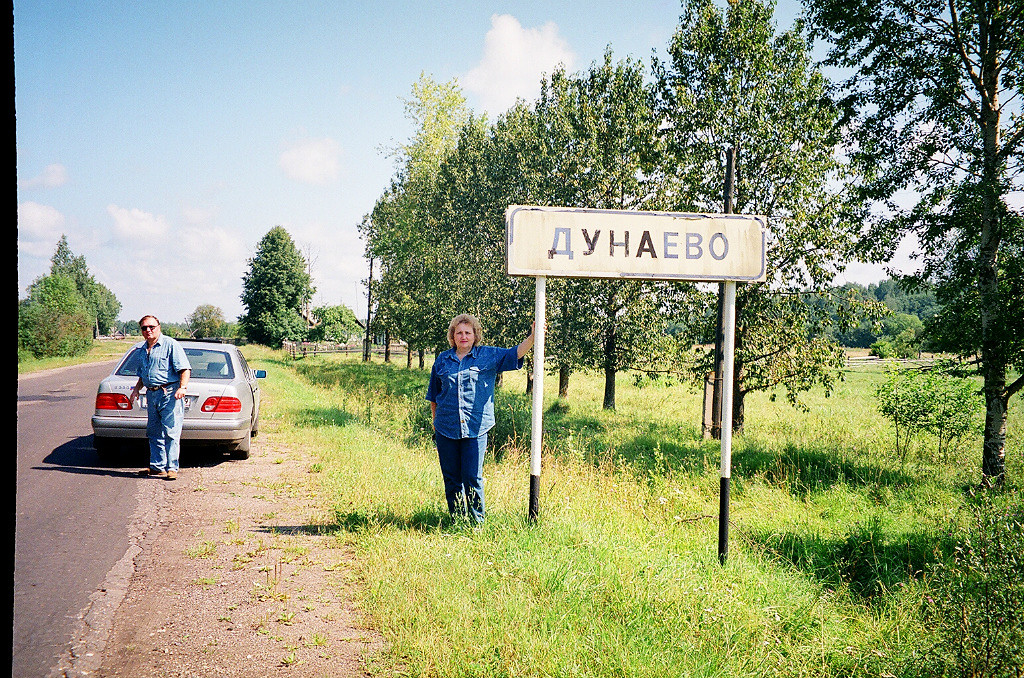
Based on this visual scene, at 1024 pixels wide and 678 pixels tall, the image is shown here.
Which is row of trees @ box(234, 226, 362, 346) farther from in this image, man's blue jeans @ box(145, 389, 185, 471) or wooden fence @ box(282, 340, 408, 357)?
man's blue jeans @ box(145, 389, 185, 471)

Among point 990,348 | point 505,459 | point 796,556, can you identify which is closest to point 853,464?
point 990,348

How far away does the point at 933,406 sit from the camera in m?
11.4

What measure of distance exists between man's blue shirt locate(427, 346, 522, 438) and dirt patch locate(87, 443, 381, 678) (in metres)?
1.48

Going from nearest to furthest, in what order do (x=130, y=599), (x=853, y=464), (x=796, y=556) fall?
(x=130, y=599) < (x=796, y=556) < (x=853, y=464)

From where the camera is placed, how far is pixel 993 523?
160 inches

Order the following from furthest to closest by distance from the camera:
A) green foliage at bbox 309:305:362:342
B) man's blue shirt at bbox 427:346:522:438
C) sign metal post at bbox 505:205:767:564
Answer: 1. green foliage at bbox 309:305:362:342
2. man's blue shirt at bbox 427:346:522:438
3. sign metal post at bbox 505:205:767:564

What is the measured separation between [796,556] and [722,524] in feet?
6.77

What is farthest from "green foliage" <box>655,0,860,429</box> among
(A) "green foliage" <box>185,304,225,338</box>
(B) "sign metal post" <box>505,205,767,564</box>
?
(A) "green foliage" <box>185,304,225,338</box>

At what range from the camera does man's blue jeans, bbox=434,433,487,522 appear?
5.62 metres

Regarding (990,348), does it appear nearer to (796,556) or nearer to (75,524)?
(796,556)

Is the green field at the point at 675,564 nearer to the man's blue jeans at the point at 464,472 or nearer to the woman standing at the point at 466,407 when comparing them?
the man's blue jeans at the point at 464,472

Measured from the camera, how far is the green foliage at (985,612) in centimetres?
343

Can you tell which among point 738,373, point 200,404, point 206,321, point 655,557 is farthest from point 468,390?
point 206,321

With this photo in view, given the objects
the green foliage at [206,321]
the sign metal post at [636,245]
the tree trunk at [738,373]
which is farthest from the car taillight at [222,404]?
the green foliage at [206,321]
